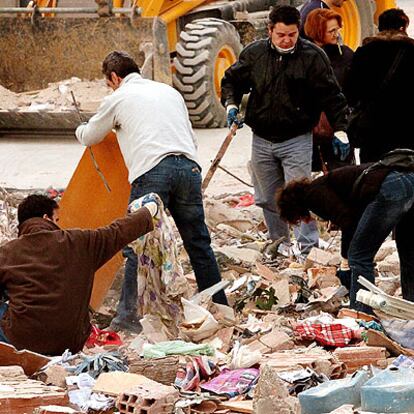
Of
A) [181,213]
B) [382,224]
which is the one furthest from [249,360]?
[181,213]

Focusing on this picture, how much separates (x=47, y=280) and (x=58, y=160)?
7.48 meters

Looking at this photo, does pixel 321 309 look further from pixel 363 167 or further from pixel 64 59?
pixel 64 59

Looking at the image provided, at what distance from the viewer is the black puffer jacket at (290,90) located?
922 centimetres

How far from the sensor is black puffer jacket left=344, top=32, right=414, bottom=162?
27.0ft

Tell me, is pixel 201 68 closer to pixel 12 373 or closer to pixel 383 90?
pixel 383 90

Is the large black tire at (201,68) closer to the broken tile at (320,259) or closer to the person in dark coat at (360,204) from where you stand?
the broken tile at (320,259)

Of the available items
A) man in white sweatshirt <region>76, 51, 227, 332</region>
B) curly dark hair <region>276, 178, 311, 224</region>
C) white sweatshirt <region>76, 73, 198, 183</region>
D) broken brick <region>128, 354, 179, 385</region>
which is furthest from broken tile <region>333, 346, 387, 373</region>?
white sweatshirt <region>76, 73, 198, 183</region>

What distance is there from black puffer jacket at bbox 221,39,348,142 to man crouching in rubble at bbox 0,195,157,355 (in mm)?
2541

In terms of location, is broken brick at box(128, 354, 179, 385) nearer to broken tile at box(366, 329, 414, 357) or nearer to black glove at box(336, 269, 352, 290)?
broken tile at box(366, 329, 414, 357)

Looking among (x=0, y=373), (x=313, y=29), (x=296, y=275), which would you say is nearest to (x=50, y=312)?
(x=0, y=373)

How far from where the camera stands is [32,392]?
6020mm

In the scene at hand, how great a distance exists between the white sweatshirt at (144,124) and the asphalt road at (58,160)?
4.10 meters

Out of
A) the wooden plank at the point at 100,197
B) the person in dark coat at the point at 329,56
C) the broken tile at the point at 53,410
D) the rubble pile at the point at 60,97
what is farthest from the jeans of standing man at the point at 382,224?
the rubble pile at the point at 60,97

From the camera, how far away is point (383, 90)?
8297mm
